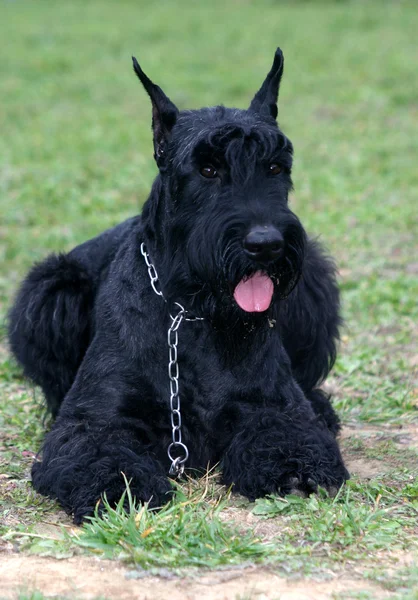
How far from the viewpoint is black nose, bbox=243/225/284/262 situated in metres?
3.79

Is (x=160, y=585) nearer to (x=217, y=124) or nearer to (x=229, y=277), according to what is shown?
(x=229, y=277)

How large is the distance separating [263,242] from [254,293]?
1.15 ft

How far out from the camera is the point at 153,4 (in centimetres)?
2886

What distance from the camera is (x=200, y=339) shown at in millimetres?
4438

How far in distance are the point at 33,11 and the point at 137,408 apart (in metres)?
24.7

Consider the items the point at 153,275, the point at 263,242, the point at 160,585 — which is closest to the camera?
the point at 160,585

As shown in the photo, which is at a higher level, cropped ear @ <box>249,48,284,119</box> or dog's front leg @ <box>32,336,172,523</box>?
cropped ear @ <box>249,48,284,119</box>

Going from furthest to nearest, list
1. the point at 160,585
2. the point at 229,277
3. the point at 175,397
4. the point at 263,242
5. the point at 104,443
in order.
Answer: the point at 175,397
the point at 104,443
the point at 229,277
the point at 263,242
the point at 160,585

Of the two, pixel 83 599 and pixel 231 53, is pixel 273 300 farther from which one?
pixel 231 53

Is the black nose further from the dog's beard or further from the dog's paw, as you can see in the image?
the dog's paw

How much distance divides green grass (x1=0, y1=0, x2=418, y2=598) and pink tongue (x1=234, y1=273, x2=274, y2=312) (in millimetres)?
857

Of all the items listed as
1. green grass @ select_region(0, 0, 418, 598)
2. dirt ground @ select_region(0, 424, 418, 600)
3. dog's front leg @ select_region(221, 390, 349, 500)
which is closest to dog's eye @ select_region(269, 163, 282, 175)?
dog's front leg @ select_region(221, 390, 349, 500)

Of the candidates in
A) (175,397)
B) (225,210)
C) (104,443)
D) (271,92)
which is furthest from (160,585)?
(271,92)

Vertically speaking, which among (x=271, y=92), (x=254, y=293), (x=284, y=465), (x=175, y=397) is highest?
(x=271, y=92)
